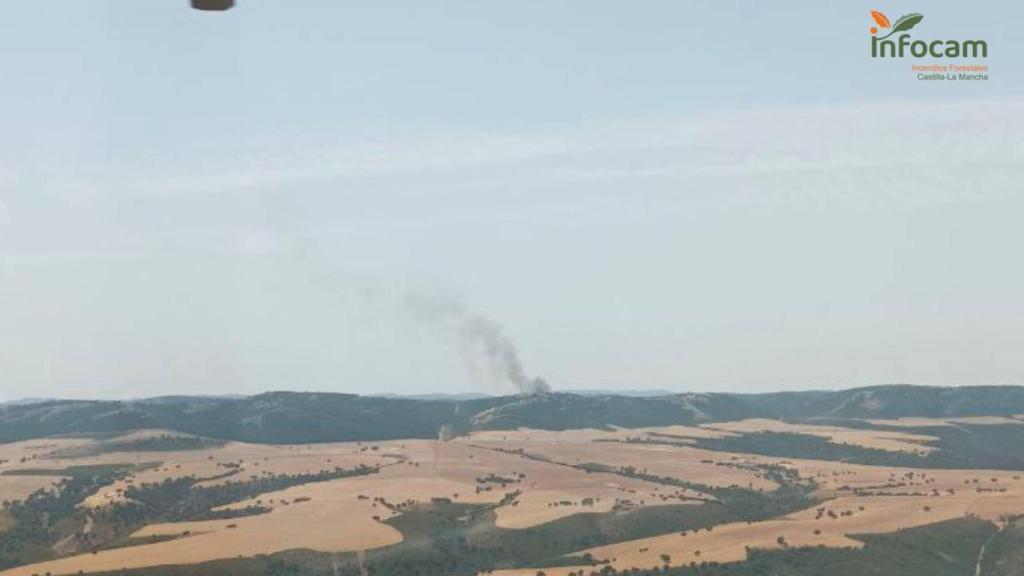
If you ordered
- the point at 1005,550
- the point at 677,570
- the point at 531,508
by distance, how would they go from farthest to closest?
the point at 531,508
the point at 1005,550
the point at 677,570

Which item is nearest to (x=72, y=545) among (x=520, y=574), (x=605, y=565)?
(x=520, y=574)

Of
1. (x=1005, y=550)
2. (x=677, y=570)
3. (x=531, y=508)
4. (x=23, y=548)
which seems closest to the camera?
(x=677, y=570)

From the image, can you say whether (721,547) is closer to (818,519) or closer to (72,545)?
(818,519)

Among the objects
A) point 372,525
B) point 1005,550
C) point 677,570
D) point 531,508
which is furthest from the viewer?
point 531,508

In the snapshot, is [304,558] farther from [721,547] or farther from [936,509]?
[936,509]

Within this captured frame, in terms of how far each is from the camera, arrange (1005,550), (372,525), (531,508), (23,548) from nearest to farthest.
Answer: (1005,550)
(23,548)
(372,525)
(531,508)

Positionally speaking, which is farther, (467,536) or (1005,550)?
(467,536)

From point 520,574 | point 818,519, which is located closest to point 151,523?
point 520,574

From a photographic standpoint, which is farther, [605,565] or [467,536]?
[467,536]
